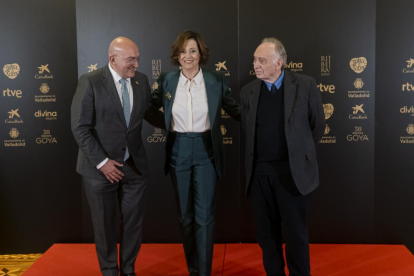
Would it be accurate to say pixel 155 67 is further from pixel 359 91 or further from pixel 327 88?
pixel 359 91

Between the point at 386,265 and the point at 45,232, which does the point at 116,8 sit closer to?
the point at 45,232

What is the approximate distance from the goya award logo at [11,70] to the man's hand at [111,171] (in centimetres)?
182

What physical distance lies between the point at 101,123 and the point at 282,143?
4.16 ft

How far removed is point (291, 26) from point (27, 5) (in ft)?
8.24

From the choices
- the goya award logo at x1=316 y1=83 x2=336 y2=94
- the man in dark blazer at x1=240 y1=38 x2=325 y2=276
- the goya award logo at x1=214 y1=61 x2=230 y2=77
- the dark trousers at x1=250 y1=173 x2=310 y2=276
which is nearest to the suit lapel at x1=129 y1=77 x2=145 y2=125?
the man in dark blazer at x1=240 y1=38 x2=325 y2=276

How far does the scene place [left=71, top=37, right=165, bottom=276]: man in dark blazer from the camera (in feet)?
10.1

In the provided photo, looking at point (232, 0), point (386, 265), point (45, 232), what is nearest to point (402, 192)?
point (386, 265)

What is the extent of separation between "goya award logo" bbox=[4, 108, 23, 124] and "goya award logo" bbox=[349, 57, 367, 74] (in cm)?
321

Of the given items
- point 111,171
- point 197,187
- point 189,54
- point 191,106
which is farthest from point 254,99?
point 111,171

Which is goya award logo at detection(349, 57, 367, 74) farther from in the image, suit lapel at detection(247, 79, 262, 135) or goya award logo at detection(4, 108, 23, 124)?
goya award logo at detection(4, 108, 23, 124)

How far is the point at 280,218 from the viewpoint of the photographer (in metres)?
3.25

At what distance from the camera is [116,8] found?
421cm

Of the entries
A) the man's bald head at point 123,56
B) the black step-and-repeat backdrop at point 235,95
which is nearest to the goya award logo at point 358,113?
the black step-and-repeat backdrop at point 235,95

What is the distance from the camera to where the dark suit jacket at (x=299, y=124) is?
2.99 meters
